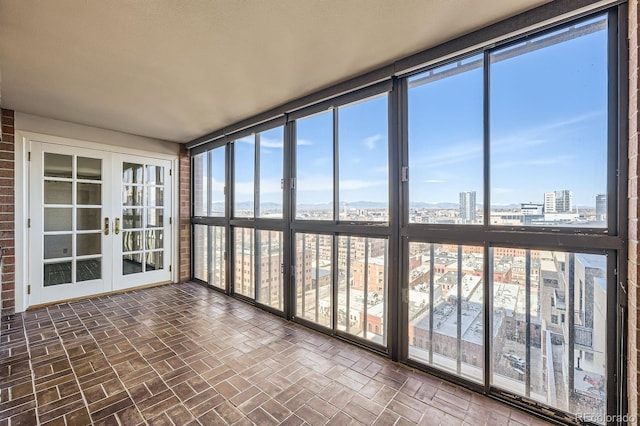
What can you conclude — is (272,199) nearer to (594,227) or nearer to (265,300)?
(265,300)

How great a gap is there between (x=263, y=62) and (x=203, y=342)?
2.64m

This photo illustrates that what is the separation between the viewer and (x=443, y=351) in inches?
86.8

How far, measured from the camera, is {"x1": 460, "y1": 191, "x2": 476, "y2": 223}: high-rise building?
2062 mm

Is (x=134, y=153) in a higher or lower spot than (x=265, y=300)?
higher

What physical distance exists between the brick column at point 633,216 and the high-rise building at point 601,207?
0.12m

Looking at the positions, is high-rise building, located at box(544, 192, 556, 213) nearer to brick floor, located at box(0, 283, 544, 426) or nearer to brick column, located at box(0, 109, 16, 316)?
brick floor, located at box(0, 283, 544, 426)

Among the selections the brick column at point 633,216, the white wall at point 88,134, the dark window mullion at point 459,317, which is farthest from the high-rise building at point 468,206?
the white wall at point 88,134

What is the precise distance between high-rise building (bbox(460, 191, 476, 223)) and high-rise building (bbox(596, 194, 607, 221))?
647mm

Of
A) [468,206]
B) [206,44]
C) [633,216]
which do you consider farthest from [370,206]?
[206,44]

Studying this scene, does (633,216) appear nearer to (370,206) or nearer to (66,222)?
(370,206)

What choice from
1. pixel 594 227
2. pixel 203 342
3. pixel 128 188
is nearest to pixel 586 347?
pixel 594 227

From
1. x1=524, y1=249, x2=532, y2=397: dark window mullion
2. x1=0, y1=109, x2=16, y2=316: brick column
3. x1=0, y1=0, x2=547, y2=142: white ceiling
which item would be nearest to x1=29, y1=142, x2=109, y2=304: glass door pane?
x1=0, y1=109, x2=16, y2=316: brick column

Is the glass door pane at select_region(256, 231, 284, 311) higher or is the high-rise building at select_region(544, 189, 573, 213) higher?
the high-rise building at select_region(544, 189, 573, 213)

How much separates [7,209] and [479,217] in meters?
5.14
